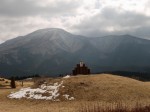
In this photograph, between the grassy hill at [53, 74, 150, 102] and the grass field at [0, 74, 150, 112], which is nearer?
the grass field at [0, 74, 150, 112]

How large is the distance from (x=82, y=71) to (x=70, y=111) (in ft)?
86.8

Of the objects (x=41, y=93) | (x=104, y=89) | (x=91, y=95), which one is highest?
(x=104, y=89)

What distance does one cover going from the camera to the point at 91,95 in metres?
48.6

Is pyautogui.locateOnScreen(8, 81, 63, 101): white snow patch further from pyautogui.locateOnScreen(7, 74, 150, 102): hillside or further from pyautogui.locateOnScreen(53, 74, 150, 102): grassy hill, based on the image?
pyautogui.locateOnScreen(53, 74, 150, 102): grassy hill

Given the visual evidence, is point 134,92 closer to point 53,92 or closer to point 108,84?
point 108,84

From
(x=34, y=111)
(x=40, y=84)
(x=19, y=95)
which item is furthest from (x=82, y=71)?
(x=34, y=111)

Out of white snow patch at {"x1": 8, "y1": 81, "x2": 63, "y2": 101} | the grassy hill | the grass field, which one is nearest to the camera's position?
the grass field

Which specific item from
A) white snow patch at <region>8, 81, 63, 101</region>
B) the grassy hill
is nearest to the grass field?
the grassy hill

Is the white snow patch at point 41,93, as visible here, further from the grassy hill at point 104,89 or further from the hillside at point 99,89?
the grassy hill at point 104,89

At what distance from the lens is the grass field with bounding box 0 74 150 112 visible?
143 feet

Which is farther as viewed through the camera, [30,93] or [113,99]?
[30,93]

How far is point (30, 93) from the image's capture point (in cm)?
5378

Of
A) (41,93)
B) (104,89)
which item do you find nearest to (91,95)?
(104,89)

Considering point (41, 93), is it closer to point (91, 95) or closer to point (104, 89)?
point (91, 95)
